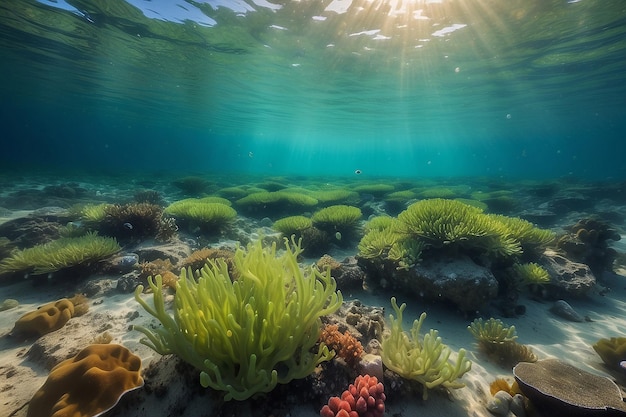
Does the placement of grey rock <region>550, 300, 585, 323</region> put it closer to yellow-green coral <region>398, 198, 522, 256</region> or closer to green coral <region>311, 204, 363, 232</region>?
yellow-green coral <region>398, 198, 522, 256</region>

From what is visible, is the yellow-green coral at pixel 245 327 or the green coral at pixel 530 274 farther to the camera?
the green coral at pixel 530 274

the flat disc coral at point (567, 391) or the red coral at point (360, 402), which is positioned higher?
the flat disc coral at point (567, 391)

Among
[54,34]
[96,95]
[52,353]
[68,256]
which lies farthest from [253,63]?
[96,95]

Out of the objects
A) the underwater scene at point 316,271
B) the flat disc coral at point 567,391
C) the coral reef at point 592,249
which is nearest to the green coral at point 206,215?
the underwater scene at point 316,271

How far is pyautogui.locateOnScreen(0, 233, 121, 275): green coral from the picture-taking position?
18.9ft

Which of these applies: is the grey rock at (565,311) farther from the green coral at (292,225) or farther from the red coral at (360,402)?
the green coral at (292,225)

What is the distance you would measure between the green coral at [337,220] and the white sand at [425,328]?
3600 mm

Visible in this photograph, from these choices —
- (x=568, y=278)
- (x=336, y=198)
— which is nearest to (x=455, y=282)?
(x=568, y=278)

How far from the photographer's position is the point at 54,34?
1817 centimetres

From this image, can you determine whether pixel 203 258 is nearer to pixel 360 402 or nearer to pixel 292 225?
pixel 292 225

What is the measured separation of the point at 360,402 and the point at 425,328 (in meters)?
2.99

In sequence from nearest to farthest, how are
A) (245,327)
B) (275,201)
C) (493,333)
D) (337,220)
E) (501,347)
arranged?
1. (245,327)
2. (501,347)
3. (493,333)
4. (337,220)
5. (275,201)

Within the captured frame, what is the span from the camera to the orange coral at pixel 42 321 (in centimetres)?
412

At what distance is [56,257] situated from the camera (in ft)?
19.0
